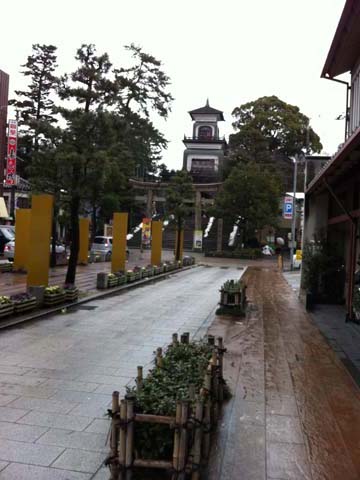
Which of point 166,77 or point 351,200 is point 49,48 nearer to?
point 166,77

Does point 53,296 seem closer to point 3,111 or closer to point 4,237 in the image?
point 4,237

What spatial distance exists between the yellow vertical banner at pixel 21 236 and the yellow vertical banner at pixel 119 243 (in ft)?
11.6

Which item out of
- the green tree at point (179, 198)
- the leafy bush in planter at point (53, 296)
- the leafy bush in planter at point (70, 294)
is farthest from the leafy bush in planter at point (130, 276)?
the green tree at point (179, 198)

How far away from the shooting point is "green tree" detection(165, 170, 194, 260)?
32.1m

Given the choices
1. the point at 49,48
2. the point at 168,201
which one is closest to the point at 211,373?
the point at 168,201

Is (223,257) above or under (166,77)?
under

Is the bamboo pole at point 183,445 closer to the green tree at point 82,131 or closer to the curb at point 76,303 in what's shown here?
the curb at point 76,303

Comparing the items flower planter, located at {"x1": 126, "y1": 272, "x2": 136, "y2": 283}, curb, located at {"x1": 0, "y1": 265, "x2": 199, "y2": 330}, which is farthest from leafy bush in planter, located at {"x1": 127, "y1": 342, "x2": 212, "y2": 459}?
flower planter, located at {"x1": 126, "y1": 272, "x2": 136, "y2": 283}

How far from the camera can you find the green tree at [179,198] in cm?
3212

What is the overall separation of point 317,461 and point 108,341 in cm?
525

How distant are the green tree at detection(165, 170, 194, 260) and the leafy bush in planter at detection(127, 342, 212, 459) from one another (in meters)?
26.8

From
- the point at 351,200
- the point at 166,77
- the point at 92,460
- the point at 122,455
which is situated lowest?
the point at 92,460

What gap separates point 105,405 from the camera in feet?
17.9

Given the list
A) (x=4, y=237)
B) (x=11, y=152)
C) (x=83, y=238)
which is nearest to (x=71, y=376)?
(x=83, y=238)
